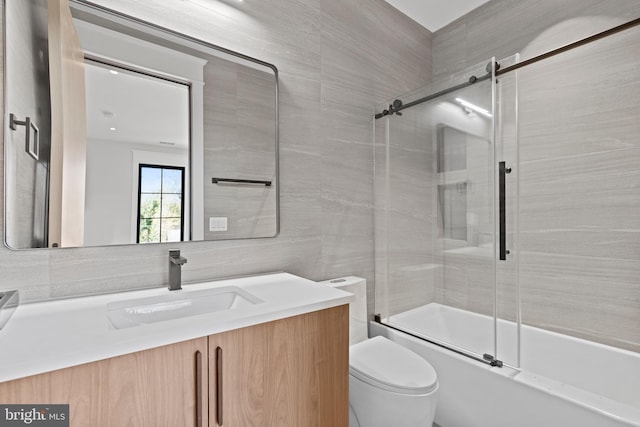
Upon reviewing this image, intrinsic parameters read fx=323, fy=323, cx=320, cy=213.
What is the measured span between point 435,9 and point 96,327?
8.62ft

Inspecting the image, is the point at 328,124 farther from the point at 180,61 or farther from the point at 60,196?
the point at 60,196

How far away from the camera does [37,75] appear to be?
1054mm

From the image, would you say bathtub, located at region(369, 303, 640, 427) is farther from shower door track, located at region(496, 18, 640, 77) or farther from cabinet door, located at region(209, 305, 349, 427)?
shower door track, located at region(496, 18, 640, 77)

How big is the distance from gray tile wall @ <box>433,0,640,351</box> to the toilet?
0.55m

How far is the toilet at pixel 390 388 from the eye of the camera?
4.24 feet

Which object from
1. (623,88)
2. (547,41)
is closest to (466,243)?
(623,88)

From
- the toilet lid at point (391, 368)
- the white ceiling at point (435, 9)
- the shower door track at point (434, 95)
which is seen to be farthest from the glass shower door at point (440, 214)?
the white ceiling at point (435, 9)

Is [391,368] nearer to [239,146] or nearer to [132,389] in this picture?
[132,389]

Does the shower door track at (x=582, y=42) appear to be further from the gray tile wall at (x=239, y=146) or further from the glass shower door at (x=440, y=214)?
the gray tile wall at (x=239, y=146)

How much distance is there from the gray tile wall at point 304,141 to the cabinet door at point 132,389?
1.82ft

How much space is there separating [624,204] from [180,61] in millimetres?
2274

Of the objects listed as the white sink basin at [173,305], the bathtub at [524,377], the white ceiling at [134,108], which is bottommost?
the bathtub at [524,377]

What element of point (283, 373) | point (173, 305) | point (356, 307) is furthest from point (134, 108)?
point (356, 307)

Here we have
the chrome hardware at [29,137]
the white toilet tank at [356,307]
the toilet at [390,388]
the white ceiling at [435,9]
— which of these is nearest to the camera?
the chrome hardware at [29,137]
